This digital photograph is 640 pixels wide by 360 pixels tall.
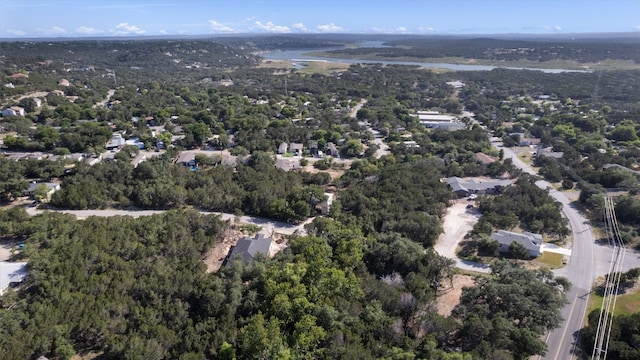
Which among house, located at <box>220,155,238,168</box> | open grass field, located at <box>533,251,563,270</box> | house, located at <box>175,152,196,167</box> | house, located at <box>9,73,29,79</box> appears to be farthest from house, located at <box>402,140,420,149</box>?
house, located at <box>9,73,29,79</box>

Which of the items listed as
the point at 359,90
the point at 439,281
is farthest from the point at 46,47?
the point at 439,281

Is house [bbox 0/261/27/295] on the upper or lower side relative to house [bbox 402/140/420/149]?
lower

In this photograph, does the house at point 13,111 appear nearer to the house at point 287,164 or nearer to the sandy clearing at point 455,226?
the house at point 287,164

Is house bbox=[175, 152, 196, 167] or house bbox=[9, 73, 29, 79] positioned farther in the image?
house bbox=[9, 73, 29, 79]

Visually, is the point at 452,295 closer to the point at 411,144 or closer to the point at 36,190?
the point at 411,144

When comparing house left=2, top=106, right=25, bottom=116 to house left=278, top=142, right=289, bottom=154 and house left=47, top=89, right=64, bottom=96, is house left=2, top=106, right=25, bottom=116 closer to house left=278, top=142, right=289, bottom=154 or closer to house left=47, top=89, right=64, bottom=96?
house left=47, top=89, right=64, bottom=96

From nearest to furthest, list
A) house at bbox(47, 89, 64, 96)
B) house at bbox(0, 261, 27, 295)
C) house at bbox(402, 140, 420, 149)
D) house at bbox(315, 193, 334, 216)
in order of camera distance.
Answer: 1. house at bbox(0, 261, 27, 295)
2. house at bbox(315, 193, 334, 216)
3. house at bbox(402, 140, 420, 149)
4. house at bbox(47, 89, 64, 96)
